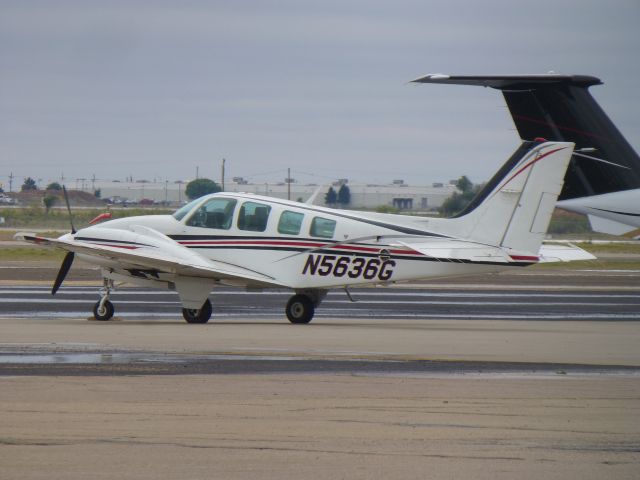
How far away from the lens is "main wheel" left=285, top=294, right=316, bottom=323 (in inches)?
833

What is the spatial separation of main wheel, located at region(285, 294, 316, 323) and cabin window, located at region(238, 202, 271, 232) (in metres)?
1.53

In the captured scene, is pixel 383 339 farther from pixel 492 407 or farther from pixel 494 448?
pixel 494 448

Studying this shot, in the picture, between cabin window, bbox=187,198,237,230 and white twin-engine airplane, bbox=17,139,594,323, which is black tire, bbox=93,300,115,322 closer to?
white twin-engine airplane, bbox=17,139,594,323

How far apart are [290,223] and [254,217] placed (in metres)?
0.76

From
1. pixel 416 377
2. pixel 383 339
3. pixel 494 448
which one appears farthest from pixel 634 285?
pixel 494 448

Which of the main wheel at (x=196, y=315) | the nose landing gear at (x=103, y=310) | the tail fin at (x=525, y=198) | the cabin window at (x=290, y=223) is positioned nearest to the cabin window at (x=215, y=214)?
the cabin window at (x=290, y=223)

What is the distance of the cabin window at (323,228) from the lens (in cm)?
2086

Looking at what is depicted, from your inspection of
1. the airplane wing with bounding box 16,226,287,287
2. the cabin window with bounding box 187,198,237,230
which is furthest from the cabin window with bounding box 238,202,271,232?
the airplane wing with bounding box 16,226,287,287

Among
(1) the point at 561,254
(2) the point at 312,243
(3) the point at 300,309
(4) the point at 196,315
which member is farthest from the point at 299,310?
(1) the point at 561,254

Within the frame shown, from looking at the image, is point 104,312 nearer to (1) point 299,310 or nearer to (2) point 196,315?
(2) point 196,315

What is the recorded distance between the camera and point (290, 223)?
21109mm

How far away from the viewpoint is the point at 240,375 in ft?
43.9

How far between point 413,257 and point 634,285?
18666 millimetres

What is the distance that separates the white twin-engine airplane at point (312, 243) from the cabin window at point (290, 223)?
19 mm
